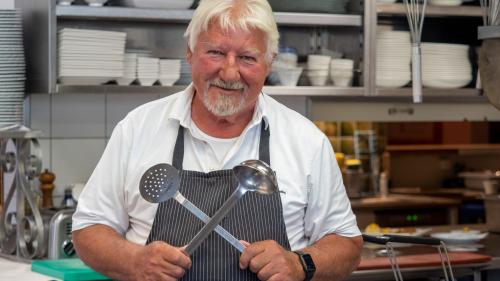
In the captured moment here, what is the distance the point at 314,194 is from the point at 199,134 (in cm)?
32

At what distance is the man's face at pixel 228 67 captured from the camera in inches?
91.0

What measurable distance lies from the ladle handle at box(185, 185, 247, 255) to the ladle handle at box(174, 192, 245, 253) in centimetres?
3

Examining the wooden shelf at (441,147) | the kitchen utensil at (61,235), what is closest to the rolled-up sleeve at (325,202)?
the kitchen utensil at (61,235)

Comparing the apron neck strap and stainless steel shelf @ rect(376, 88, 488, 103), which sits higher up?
the apron neck strap

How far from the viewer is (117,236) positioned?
2.38 metres

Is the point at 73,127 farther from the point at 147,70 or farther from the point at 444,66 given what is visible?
the point at 444,66

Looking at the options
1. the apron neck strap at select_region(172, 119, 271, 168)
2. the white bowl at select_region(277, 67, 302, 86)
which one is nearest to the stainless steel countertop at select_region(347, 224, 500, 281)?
the white bowl at select_region(277, 67, 302, 86)

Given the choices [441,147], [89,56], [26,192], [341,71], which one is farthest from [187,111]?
[441,147]

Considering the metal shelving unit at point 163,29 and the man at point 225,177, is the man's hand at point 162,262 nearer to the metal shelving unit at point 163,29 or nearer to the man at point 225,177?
the man at point 225,177

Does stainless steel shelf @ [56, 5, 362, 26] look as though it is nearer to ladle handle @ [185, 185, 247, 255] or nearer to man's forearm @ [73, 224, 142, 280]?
man's forearm @ [73, 224, 142, 280]

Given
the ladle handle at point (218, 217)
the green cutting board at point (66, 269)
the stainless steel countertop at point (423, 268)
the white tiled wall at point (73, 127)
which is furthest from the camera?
the white tiled wall at point (73, 127)

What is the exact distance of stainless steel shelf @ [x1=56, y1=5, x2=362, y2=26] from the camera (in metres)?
4.07

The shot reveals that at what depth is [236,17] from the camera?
2330 mm

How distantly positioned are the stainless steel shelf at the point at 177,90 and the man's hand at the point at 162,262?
1.97m
